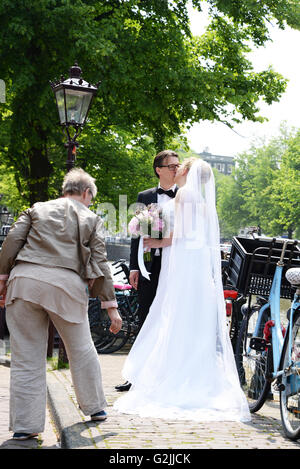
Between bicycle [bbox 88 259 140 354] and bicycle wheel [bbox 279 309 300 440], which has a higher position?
bicycle wheel [bbox 279 309 300 440]

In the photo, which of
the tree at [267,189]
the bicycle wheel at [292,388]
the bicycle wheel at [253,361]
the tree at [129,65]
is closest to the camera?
the bicycle wheel at [292,388]

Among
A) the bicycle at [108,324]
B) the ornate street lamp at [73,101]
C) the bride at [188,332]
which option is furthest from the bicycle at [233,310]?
the bicycle at [108,324]

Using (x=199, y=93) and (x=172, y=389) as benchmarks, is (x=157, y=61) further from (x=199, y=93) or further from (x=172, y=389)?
(x=172, y=389)

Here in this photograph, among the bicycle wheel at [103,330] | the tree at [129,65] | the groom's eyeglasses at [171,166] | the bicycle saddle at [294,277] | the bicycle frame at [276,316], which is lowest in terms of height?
the bicycle wheel at [103,330]

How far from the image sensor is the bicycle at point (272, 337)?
4.49 meters

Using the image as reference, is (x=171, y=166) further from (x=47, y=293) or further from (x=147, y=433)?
(x=147, y=433)

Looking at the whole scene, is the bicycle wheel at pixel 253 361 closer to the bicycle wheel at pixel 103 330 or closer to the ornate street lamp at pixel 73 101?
the ornate street lamp at pixel 73 101

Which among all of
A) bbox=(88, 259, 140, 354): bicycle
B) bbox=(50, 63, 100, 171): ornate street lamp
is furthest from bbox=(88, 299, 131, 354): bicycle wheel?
bbox=(50, 63, 100, 171): ornate street lamp

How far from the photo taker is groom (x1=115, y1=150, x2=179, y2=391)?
594 cm

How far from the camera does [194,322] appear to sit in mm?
5293

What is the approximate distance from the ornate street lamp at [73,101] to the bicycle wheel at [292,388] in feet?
15.6

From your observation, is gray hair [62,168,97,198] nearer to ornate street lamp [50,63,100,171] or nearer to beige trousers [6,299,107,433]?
beige trousers [6,299,107,433]

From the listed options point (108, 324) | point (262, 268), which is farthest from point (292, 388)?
point (108, 324)

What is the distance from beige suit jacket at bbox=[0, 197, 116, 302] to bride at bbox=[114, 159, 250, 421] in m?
0.94
